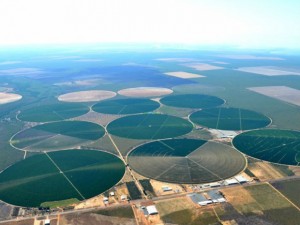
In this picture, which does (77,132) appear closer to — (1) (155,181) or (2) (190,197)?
(1) (155,181)

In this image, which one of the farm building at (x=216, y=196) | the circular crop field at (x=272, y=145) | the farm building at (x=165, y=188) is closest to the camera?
the farm building at (x=216, y=196)

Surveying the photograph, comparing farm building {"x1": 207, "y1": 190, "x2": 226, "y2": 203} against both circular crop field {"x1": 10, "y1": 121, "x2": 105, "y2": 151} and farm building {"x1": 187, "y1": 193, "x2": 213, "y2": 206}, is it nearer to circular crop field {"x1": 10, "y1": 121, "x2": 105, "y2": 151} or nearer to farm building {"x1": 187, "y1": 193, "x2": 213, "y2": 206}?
farm building {"x1": 187, "y1": 193, "x2": 213, "y2": 206}

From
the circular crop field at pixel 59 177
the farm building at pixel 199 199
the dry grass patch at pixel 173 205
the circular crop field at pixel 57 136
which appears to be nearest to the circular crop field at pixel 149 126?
the circular crop field at pixel 57 136

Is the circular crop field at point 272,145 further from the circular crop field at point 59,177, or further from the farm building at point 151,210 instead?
the circular crop field at point 59,177

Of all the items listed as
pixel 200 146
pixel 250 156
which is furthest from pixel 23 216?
pixel 250 156

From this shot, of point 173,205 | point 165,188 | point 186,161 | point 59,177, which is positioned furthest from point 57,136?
point 173,205

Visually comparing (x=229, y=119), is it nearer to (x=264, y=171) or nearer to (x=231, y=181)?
(x=264, y=171)

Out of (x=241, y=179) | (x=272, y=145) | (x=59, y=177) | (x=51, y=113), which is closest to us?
(x=241, y=179)
